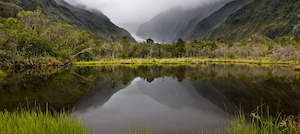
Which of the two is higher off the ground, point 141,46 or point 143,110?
point 141,46

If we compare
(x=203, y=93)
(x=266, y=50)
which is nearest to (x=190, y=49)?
(x=266, y=50)

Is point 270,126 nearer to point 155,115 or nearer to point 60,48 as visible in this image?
point 155,115

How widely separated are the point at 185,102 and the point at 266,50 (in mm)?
100429

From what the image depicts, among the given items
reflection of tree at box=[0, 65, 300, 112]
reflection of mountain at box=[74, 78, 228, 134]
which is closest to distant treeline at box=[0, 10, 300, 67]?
reflection of tree at box=[0, 65, 300, 112]

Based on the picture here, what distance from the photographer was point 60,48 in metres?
57.1

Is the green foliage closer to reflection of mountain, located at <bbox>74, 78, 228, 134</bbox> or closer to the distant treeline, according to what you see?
the distant treeline

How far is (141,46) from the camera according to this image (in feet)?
334

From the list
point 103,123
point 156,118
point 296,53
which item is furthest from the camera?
point 296,53

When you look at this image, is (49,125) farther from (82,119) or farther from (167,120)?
(167,120)

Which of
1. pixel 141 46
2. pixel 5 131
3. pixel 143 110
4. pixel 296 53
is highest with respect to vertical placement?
pixel 141 46

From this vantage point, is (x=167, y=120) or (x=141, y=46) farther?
(x=141, y=46)

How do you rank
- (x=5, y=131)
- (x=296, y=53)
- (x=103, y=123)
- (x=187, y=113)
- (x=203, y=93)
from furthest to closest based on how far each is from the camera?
(x=296, y=53)
(x=203, y=93)
(x=187, y=113)
(x=103, y=123)
(x=5, y=131)

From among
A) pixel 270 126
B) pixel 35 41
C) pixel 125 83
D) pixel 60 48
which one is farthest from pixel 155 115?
pixel 60 48

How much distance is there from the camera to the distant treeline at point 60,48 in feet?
126
